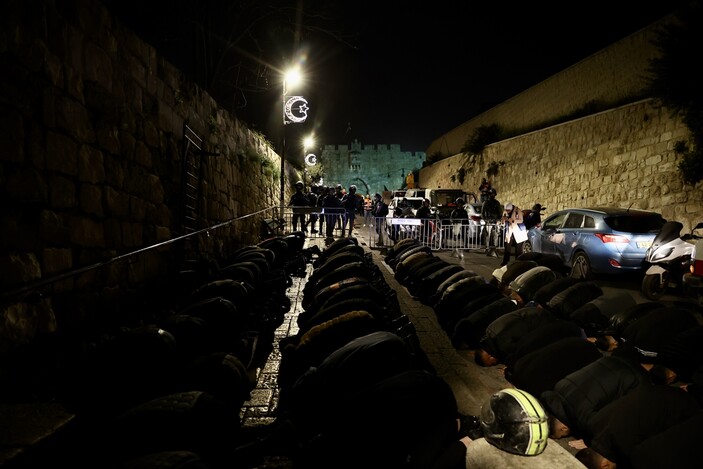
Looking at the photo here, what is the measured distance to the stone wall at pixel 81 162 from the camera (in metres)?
3.15

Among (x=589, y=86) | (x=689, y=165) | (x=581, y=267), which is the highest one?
(x=589, y=86)

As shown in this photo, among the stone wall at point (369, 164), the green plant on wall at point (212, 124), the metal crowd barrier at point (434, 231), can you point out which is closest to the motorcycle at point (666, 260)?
the metal crowd barrier at point (434, 231)

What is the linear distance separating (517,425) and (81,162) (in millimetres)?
4521

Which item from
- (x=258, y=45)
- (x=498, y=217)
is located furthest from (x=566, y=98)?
(x=258, y=45)

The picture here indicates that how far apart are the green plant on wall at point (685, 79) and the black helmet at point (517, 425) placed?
1409 cm

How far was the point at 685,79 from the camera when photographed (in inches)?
537

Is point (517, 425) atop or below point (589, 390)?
below

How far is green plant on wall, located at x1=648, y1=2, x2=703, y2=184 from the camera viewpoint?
1305cm

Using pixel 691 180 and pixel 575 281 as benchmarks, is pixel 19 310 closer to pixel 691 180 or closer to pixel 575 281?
pixel 575 281

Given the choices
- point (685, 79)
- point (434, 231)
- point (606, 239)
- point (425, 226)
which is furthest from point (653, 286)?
point (685, 79)

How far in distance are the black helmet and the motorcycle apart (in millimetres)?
6293

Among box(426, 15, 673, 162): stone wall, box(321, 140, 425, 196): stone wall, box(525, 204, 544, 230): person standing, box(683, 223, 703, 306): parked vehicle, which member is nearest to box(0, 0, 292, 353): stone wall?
box(683, 223, 703, 306): parked vehicle

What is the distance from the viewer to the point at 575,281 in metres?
5.72

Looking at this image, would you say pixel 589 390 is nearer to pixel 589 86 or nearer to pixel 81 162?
pixel 81 162
